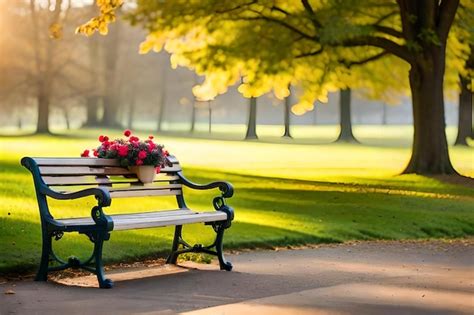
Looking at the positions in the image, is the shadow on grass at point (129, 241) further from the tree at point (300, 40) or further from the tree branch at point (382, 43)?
the tree branch at point (382, 43)

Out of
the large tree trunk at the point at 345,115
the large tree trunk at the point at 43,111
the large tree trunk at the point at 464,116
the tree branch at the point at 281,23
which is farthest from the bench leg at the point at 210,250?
the large tree trunk at the point at 43,111

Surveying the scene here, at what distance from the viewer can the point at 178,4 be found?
25234mm

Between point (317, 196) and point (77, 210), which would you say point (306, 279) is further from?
point (317, 196)

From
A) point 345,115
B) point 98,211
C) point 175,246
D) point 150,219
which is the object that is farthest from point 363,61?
point 345,115

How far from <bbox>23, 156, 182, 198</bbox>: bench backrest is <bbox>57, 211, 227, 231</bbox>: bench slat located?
401 mm

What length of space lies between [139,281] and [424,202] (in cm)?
1143

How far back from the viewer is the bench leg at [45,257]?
29.0 feet

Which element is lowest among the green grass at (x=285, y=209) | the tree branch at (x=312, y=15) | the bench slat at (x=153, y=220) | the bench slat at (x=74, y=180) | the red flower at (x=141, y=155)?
the green grass at (x=285, y=209)

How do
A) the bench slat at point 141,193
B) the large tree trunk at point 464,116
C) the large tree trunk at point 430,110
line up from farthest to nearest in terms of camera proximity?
the large tree trunk at point 464,116, the large tree trunk at point 430,110, the bench slat at point 141,193

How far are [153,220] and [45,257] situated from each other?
1.10m

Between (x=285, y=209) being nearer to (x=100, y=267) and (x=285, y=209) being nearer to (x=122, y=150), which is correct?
(x=122, y=150)

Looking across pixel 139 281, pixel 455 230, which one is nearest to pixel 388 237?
pixel 455 230

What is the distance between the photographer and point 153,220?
8.98m

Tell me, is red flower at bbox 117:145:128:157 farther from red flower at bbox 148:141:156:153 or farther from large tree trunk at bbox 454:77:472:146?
large tree trunk at bbox 454:77:472:146
